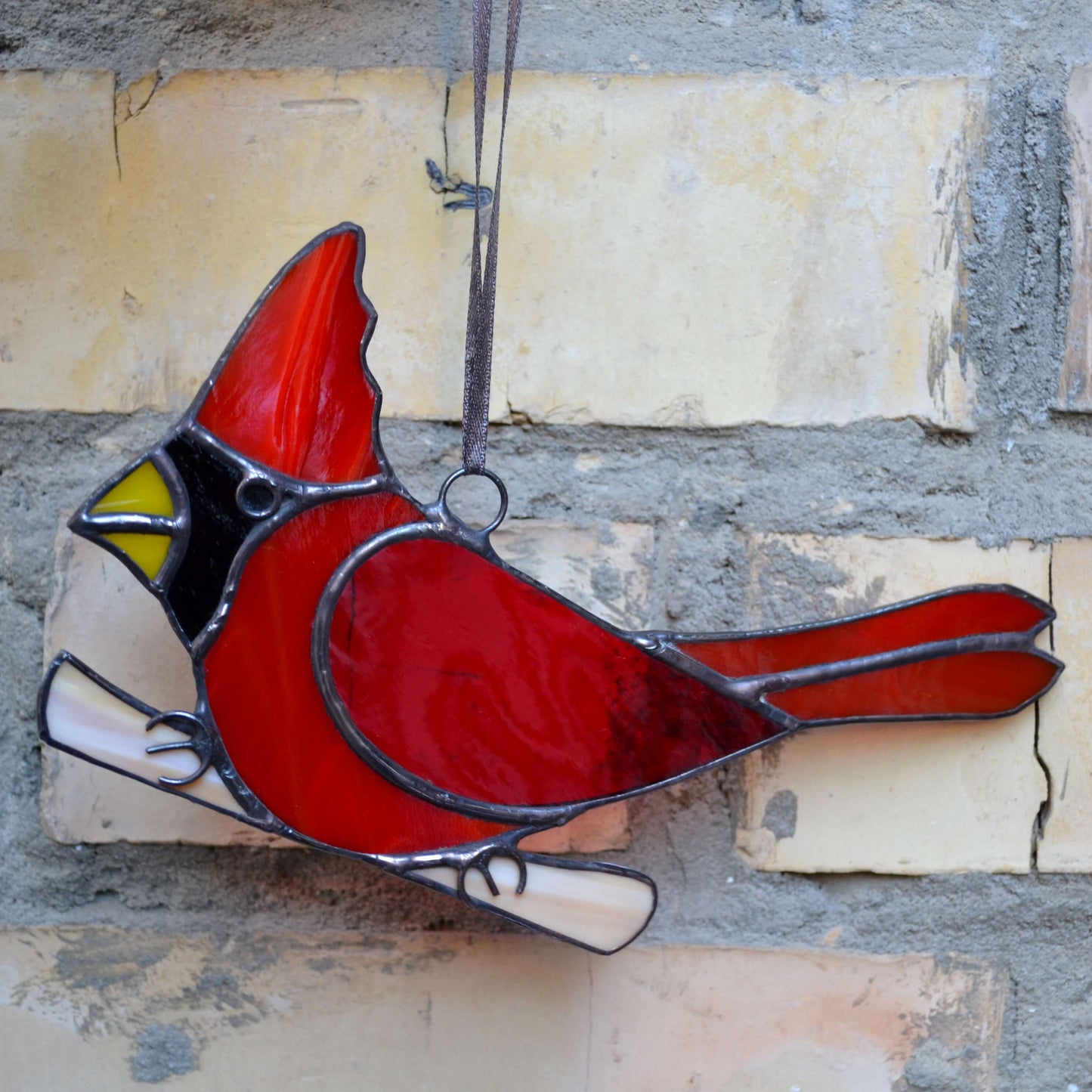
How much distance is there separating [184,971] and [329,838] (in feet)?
0.45

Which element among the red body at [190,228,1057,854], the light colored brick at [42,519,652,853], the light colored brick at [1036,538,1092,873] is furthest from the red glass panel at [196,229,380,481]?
the light colored brick at [1036,538,1092,873]

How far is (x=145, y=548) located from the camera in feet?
Result: 1.57

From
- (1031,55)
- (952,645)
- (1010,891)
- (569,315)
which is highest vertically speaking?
(1031,55)

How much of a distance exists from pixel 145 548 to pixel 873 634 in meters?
0.35

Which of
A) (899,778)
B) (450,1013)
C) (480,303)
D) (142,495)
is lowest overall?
(450,1013)

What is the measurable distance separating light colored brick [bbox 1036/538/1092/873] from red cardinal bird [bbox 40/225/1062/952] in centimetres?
8

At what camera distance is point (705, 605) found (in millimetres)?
560

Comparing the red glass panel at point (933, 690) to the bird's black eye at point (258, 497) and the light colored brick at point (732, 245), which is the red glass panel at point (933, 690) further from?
the bird's black eye at point (258, 497)

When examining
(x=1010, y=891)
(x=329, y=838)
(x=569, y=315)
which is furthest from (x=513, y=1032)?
(x=569, y=315)

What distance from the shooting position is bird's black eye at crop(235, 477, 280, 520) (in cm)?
48

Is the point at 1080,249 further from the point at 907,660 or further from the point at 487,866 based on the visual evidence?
the point at 487,866

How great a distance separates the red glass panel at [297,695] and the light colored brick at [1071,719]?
0.33 meters

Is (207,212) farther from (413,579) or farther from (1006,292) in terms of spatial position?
(1006,292)

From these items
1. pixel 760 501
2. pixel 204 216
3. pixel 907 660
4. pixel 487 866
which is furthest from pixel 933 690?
pixel 204 216
